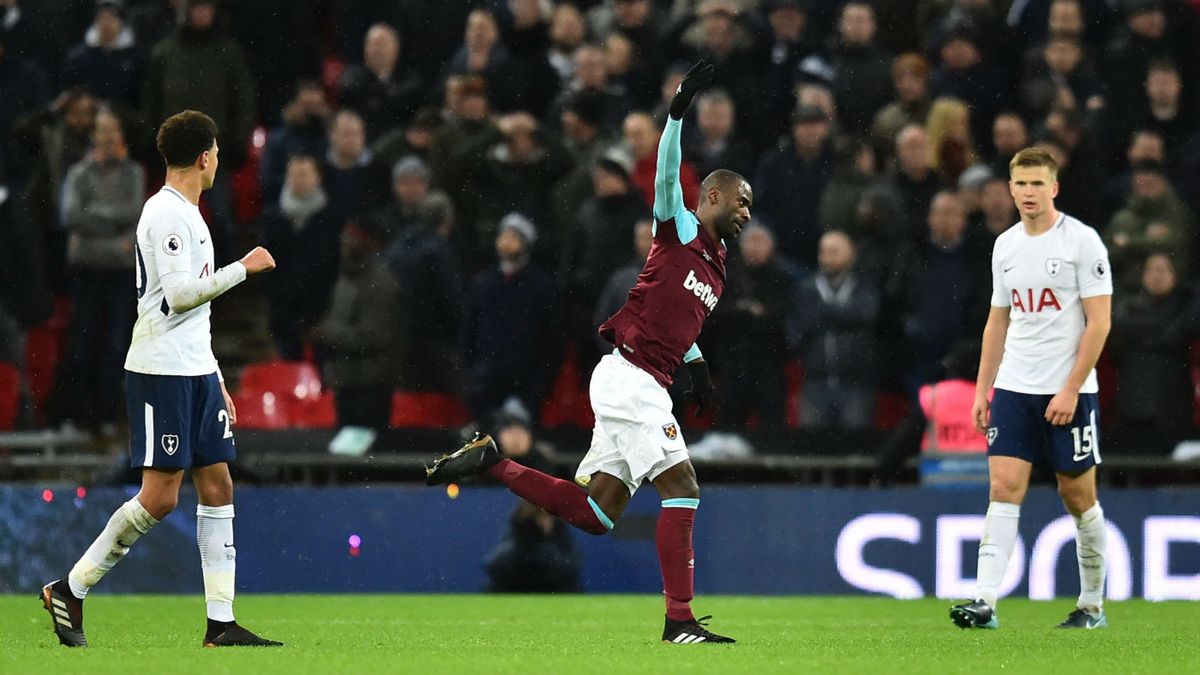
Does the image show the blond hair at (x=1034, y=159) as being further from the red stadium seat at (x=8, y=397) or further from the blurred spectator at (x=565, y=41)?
the red stadium seat at (x=8, y=397)

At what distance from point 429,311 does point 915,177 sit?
379 cm

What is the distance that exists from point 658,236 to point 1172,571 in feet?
18.6

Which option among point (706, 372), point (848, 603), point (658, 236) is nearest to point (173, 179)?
point (658, 236)

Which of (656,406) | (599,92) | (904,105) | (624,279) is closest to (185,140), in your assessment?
(656,406)

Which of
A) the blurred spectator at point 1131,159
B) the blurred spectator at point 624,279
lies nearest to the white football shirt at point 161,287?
the blurred spectator at point 624,279

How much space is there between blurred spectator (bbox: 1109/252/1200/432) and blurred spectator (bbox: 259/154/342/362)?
232 inches

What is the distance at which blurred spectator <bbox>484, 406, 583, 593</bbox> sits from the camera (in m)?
12.7

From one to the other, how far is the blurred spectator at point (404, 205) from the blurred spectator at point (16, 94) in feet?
9.83

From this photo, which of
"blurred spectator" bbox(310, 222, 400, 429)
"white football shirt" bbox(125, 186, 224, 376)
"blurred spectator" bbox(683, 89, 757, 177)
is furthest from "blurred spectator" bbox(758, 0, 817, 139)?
"white football shirt" bbox(125, 186, 224, 376)

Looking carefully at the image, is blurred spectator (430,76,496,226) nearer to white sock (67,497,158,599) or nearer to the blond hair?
the blond hair

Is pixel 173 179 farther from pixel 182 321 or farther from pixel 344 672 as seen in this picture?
pixel 344 672

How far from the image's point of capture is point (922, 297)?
1351cm

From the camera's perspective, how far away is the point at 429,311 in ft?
46.4

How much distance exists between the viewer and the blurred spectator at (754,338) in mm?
13414
